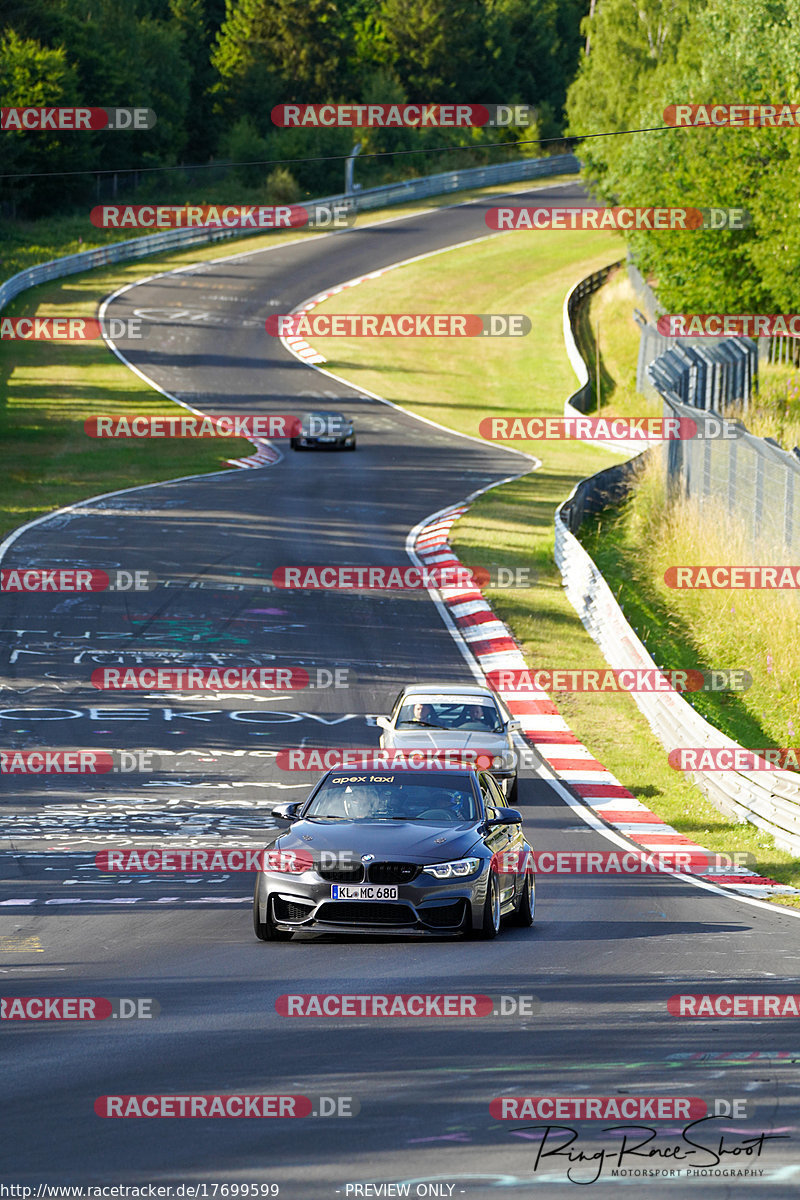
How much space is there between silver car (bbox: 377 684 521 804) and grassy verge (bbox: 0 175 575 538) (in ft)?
53.6

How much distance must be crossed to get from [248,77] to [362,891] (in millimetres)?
96298

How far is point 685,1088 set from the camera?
7.31m

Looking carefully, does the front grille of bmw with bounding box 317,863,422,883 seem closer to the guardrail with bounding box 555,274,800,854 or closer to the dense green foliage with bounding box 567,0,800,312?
the guardrail with bounding box 555,274,800,854

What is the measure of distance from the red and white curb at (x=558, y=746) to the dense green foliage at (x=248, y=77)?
55.7 metres

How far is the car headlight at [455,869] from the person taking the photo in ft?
35.1

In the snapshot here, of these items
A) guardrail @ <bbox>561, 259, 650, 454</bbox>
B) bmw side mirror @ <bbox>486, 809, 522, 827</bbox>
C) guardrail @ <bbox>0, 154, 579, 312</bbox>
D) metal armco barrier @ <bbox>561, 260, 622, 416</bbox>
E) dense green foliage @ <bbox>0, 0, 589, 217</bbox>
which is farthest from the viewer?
dense green foliage @ <bbox>0, 0, 589, 217</bbox>

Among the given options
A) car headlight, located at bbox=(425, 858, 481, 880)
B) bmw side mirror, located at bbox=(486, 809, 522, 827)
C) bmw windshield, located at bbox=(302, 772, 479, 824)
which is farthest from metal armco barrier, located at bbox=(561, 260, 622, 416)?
car headlight, located at bbox=(425, 858, 481, 880)

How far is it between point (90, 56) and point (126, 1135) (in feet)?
279

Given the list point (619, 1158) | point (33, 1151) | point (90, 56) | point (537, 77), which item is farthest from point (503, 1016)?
point (537, 77)

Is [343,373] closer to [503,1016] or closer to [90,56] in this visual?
[90,56]

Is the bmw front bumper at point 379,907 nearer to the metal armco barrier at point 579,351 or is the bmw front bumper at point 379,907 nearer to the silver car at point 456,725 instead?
the silver car at point 456,725

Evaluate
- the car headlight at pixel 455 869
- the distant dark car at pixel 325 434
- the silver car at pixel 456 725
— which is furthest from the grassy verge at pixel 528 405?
the distant dark car at pixel 325 434

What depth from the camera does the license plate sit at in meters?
10.6

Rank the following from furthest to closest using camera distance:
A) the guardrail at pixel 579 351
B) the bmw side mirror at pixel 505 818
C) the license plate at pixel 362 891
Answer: the guardrail at pixel 579 351 → the bmw side mirror at pixel 505 818 → the license plate at pixel 362 891
